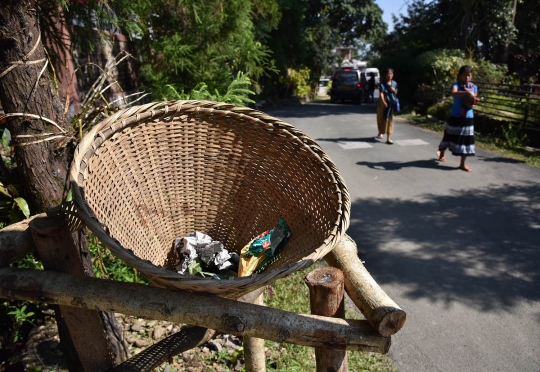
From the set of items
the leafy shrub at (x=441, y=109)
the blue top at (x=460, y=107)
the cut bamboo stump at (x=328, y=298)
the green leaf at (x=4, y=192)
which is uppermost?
the blue top at (x=460, y=107)

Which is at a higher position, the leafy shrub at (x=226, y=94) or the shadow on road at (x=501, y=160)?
the leafy shrub at (x=226, y=94)

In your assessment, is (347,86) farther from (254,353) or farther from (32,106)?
(32,106)

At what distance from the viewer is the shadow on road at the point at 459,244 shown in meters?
3.77

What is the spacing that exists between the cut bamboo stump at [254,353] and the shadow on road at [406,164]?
224 inches

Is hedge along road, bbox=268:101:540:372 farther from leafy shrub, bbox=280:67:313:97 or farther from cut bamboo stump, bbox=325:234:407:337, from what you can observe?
leafy shrub, bbox=280:67:313:97

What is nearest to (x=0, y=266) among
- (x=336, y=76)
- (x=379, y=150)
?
(x=379, y=150)

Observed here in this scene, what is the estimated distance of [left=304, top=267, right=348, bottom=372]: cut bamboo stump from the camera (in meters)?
1.55

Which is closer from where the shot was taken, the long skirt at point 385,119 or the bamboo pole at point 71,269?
the bamboo pole at point 71,269

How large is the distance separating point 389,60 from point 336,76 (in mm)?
3293

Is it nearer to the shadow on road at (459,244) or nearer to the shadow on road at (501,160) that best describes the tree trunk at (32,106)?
the shadow on road at (459,244)

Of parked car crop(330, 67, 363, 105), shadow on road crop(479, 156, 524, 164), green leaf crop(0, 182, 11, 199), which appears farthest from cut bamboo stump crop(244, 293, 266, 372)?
parked car crop(330, 67, 363, 105)

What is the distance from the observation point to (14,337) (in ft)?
10.7

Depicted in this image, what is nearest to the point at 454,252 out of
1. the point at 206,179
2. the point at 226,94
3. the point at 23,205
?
the point at 226,94

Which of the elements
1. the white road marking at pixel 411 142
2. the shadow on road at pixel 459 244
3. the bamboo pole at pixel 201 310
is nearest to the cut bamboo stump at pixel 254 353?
the bamboo pole at pixel 201 310
